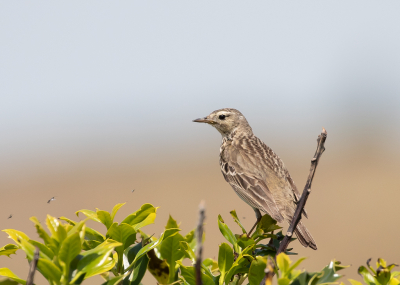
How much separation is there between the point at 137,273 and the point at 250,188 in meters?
3.78

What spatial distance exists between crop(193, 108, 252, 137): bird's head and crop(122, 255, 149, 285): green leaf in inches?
224

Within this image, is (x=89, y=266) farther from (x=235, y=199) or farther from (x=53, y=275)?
(x=235, y=199)

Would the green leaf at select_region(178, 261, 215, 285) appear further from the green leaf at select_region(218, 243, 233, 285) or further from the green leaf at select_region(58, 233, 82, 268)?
the green leaf at select_region(58, 233, 82, 268)

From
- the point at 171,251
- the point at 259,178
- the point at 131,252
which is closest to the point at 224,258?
the point at 171,251

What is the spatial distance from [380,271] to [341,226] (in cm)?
2291

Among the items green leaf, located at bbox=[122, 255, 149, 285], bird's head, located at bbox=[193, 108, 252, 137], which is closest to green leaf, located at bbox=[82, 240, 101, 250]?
green leaf, located at bbox=[122, 255, 149, 285]

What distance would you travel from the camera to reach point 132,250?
2.93 meters

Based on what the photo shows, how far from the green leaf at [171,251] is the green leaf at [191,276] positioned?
0.19 m

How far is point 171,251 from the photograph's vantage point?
2.97m

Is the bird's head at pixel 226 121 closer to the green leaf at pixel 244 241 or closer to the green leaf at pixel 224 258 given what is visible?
the green leaf at pixel 244 241

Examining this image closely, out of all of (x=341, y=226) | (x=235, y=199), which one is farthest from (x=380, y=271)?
(x=235, y=199)

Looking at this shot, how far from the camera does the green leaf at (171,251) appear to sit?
2914 mm

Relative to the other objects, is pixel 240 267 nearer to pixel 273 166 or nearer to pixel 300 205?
pixel 300 205

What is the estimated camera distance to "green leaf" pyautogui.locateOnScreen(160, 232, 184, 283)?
9.56 feet
